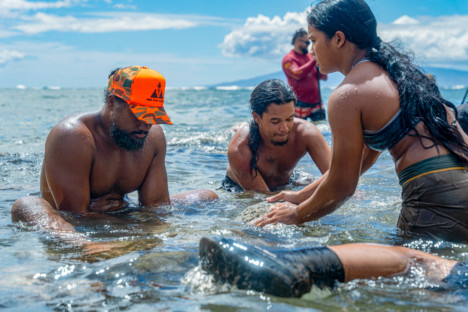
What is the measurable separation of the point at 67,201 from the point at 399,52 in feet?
8.43

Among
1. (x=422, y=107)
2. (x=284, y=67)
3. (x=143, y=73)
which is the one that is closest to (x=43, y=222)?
(x=143, y=73)

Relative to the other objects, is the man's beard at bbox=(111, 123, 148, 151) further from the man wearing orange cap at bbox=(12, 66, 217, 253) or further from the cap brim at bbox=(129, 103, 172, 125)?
the cap brim at bbox=(129, 103, 172, 125)

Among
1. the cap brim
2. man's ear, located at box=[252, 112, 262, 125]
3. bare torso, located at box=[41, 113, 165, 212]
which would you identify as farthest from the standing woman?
man's ear, located at box=[252, 112, 262, 125]

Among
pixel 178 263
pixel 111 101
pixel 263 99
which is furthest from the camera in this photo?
pixel 263 99

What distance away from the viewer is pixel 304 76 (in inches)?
414

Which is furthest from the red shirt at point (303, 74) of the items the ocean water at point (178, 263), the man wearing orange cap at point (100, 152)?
the man wearing orange cap at point (100, 152)

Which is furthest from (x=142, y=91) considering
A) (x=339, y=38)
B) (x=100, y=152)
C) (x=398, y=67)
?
(x=398, y=67)

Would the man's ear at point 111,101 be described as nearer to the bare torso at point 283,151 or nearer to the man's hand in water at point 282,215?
the man's hand in water at point 282,215

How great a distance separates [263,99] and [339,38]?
2150 millimetres

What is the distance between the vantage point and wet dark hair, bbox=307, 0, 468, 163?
2.91 m

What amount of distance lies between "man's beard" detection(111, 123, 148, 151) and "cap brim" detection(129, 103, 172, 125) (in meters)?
0.19

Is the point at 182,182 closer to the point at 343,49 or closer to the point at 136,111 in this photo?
the point at 136,111

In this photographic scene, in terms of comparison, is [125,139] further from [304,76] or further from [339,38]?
[304,76]

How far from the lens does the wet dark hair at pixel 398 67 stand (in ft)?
9.54
